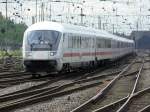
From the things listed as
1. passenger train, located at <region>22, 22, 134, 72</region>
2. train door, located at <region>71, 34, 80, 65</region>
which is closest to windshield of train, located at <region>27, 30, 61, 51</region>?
passenger train, located at <region>22, 22, 134, 72</region>

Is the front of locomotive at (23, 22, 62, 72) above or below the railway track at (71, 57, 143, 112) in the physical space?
above

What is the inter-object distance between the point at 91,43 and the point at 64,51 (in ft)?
27.4

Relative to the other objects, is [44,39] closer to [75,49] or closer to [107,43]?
[75,49]

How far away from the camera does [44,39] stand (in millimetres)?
24719

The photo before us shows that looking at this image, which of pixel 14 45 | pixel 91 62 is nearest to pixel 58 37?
pixel 91 62

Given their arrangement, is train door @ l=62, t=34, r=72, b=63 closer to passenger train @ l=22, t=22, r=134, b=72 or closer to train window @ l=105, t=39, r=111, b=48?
passenger train @ l=22, t=22, r=134, b=72

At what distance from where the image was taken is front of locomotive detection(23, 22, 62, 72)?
24.4 metres

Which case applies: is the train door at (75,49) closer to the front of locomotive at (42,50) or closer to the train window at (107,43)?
the front of locomotive at (42,50)

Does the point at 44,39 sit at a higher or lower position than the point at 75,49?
higher

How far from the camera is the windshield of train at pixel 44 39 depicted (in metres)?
24.5

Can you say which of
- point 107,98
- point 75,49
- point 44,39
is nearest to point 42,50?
point 44,39

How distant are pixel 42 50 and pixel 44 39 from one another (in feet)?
2.23

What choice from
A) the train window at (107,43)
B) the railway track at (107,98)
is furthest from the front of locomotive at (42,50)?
the train window at (107,43)

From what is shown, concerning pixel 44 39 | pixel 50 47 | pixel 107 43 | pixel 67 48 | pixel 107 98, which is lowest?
pixel 107 98
